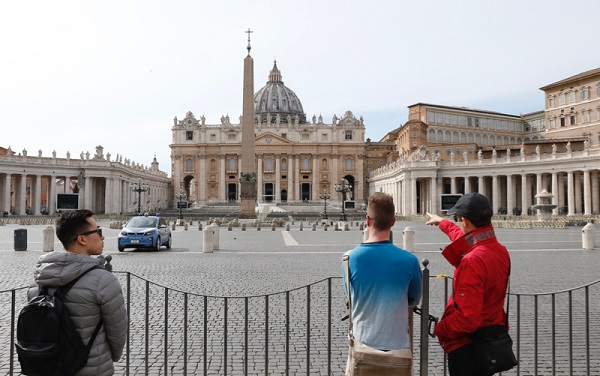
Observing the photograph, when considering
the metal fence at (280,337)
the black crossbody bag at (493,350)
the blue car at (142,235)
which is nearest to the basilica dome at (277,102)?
the blue car at (142,235)

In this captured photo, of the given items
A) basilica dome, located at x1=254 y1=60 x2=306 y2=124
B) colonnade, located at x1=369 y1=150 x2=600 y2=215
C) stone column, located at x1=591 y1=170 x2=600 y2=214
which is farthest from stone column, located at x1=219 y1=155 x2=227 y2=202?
stone column, located at x1=591 y1=170 x2=600 y2=214

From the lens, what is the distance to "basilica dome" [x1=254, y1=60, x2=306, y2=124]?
11556 cm

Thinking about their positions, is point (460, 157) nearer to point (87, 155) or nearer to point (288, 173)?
point (288, 173)

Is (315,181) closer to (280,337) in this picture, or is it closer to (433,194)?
(433,194)

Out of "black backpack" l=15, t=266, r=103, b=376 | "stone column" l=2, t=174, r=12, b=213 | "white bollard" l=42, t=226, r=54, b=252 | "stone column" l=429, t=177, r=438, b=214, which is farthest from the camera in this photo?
"stone column" l=429, t=177, r=438, b=214

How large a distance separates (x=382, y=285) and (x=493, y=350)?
0.87m

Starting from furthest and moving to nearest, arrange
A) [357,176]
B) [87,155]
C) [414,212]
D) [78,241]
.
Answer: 1. [357,176]
2. [87,155]
3. [414,212]
4. [78,241]

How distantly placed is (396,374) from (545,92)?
72.8 meters

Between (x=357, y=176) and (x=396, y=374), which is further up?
(x=357, y=176)

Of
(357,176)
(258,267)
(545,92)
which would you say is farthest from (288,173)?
(258,267)

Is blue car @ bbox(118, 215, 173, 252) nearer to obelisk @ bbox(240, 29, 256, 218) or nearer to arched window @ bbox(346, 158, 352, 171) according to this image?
obelisk @ bbox(240, 29, 256, 218)

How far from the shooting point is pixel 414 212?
187 feet

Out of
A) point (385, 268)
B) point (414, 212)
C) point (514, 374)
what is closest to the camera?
point (385, 268)

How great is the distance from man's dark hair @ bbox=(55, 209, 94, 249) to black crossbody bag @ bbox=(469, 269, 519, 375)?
2814mm
